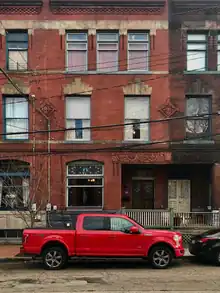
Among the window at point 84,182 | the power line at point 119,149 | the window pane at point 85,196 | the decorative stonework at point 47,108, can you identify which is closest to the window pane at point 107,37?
the decorative stonework at point 47,108

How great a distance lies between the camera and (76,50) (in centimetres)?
1958

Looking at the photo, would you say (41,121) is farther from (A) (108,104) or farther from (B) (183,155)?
(B) (183,155)

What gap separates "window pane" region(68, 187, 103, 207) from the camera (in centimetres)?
1925

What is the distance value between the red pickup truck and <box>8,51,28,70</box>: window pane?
413 inches

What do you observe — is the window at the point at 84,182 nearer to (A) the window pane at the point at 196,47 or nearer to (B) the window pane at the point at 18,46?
(B) the window pane at the point at 18,46

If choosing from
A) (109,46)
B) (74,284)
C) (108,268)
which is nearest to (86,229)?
(108,268)

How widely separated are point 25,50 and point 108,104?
5277mm

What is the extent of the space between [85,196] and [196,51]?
31.7 feet

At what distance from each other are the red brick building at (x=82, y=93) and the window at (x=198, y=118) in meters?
1.10

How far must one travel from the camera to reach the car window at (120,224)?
1196cm

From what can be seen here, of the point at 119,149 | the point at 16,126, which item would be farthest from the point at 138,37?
the point at 16,126

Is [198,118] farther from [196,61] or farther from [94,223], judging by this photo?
[94,223]

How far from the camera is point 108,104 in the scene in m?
19.3

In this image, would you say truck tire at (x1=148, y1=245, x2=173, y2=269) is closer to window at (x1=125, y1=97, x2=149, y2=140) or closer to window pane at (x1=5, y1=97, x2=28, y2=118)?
window at (x1=125, y1=97, x2=149, y2=140)
